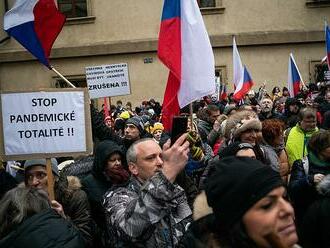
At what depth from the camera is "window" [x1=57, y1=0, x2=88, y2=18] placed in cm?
2058

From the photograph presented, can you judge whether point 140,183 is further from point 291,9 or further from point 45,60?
point 291,9

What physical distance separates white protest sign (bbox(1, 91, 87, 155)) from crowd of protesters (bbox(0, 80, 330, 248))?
282 mm

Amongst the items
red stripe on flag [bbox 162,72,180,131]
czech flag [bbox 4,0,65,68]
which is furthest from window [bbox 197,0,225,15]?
red stripe on flag [bbox 162,72,180,131]

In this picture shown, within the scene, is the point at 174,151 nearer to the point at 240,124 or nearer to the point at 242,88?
the point at 240,124

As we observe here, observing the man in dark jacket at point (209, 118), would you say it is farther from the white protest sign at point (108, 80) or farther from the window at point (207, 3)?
the window at point (207, 3)

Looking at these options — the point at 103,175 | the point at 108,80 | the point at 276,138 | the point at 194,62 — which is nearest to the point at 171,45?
the point at 194,62

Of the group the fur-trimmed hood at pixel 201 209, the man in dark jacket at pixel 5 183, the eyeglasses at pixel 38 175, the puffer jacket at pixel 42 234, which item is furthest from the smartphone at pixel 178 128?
the man in dark jacket at pixel 5 183

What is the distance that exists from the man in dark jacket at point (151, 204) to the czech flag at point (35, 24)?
107 inches

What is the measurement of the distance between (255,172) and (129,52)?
1829cm

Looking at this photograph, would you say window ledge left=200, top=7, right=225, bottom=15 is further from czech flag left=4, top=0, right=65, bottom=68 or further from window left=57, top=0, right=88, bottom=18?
czech flag left=4, top=0, right=65, bottom=68

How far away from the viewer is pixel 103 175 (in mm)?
4492

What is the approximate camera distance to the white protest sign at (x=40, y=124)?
392 centimetres

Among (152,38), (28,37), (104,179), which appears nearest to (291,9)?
(152,38)

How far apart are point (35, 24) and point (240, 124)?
241 cm
